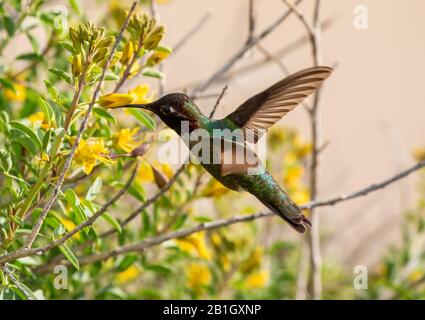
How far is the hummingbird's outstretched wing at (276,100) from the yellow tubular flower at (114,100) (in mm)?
336

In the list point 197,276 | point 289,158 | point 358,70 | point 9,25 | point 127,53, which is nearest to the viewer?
point 127,53

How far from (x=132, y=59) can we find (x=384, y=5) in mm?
6835

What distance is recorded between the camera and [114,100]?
1.67 metres

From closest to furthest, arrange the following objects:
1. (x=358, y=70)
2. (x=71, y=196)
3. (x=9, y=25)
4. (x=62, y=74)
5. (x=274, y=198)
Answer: (x=71, y=196) < (x=62, y=74) < (x=274, y=198) < (x=9, y=25) < (x=358, y=70)

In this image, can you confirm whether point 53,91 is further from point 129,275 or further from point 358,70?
point 358,70

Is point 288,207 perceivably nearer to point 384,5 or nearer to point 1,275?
point 1,275

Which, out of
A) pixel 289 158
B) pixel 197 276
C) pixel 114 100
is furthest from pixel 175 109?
pixel 289 158

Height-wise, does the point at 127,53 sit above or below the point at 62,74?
above

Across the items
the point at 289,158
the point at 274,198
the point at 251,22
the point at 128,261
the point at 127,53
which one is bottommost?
the point at 128,261

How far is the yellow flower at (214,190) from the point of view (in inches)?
89.0

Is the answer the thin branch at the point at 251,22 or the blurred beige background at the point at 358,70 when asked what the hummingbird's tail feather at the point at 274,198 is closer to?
the thin branch at the point at 251,22

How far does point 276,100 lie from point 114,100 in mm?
432

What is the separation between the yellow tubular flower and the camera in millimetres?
1666
